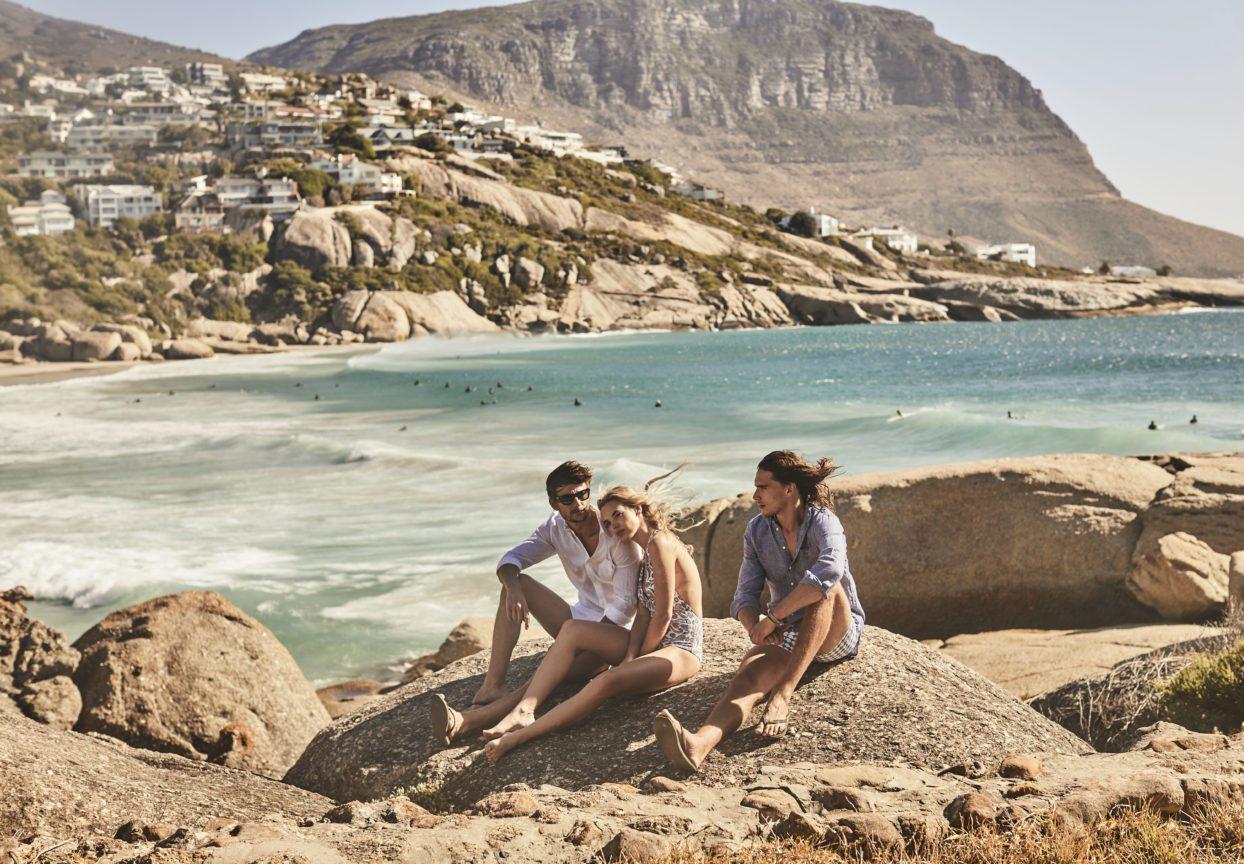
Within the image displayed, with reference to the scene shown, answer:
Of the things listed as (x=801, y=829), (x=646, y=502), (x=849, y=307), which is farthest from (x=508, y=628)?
(x=849, y=307)

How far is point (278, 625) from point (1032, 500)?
876 cm

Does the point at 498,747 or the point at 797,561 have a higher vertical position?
the point at 797,561

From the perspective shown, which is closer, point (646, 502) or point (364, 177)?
point (646, 502)

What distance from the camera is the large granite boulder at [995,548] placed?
10.5m

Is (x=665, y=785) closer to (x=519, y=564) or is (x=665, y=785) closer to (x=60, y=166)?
(x=519, y=564)

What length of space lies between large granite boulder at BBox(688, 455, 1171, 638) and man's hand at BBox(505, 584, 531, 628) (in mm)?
4713

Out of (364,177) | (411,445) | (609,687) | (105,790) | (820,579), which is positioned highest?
(364,177)

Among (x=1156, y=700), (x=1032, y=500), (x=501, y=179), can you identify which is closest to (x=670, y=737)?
(x=1156, y=700)

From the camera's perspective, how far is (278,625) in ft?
45.8

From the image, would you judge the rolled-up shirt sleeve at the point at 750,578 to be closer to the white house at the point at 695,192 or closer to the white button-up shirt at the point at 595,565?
the white button-up shirt at the point at 595,565

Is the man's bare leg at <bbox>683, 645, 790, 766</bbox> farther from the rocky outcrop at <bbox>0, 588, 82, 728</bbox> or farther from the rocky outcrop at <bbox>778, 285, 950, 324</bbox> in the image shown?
the rocky outcrop at <bbox>778, 285, 950, 324</bbox>

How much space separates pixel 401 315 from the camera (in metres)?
90.5

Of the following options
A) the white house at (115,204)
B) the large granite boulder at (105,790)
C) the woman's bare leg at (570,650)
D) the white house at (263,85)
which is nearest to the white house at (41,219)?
the white house at (115,204)

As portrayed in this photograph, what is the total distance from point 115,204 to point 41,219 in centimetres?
692
